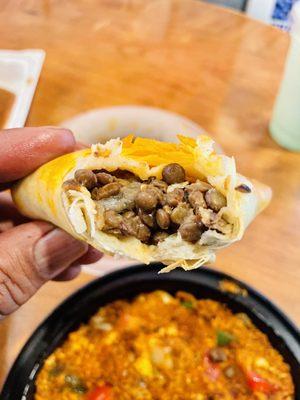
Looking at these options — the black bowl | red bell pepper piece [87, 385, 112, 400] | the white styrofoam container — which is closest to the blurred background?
the white styrofoam container

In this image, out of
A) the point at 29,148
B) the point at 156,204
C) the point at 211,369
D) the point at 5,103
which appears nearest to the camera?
the point at 156,204

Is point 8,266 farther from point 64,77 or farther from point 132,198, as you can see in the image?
point 64,77

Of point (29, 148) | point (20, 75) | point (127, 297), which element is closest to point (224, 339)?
point (127, 297)

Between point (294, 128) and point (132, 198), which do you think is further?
point (294, 128)

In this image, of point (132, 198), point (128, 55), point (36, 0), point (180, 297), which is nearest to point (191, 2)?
point (128, 55)

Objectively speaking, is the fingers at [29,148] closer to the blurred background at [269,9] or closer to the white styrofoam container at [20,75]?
the white styrofoam container at [20,75]

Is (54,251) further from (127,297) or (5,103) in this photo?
(5,103)
